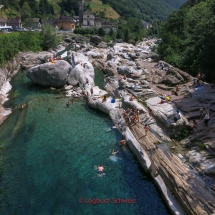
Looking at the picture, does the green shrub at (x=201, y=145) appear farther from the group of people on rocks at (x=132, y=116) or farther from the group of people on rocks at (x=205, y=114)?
the group of people on rocks at (x=132, y=116)

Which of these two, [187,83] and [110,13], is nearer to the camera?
[187,83]

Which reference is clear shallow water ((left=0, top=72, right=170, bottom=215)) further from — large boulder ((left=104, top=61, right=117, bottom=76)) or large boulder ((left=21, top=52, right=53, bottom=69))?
large boulder ((left=21, top=52, right=53, bottom=69))

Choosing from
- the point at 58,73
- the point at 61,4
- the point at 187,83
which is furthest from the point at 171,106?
the point at 61,4

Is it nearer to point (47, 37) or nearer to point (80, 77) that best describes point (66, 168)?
point (80, 77)

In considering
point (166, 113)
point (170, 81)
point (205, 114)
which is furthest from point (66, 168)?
point (170, 81)

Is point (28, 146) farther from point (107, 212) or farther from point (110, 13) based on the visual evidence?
point (110, 13)

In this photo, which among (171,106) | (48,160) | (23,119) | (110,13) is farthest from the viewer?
(110,13)

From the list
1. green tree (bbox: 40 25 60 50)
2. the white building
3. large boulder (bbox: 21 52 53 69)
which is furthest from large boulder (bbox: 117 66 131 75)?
the white building
